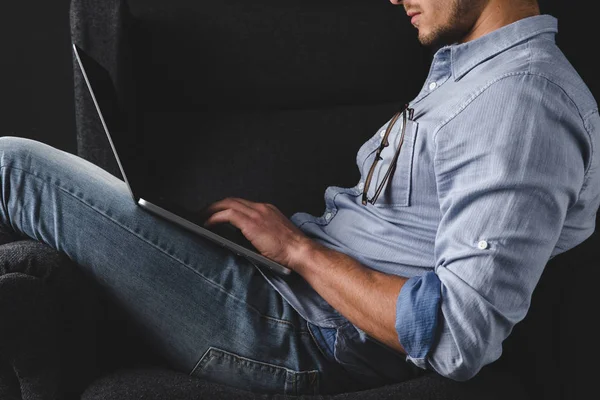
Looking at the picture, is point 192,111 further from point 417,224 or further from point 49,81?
point 417,224

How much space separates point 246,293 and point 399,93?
36.1 inches

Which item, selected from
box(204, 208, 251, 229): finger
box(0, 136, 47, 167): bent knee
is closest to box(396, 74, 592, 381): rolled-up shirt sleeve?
box(204, 208, 251, 229): finger

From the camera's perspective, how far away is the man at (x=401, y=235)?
3.12 ft

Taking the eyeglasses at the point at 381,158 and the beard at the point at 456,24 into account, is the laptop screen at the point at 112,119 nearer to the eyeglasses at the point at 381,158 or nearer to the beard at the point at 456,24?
the eyeglasses at the point at 381,158

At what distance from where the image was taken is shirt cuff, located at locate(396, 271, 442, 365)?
→ 3.14 feet

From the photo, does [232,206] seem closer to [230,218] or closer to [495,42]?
[230,218]

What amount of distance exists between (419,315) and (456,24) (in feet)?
1.82

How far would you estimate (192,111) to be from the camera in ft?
6.02

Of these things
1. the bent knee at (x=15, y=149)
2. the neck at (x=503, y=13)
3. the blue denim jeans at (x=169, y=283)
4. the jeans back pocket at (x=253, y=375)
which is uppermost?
the neck at (x=503, y=13)

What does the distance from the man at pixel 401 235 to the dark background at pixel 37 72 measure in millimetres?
1016

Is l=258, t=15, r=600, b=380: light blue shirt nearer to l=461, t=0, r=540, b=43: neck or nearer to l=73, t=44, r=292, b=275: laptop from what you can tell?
l=461, t=0, r=540, b=43: neck

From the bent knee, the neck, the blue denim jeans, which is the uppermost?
the neck

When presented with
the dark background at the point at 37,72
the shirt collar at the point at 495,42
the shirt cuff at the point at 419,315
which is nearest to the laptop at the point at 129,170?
the shirt cuff at the point at 419,315

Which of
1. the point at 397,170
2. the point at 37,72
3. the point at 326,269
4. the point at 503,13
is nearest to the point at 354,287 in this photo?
the point at 326,269
